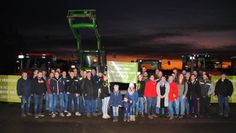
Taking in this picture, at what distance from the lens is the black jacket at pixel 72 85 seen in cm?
1472

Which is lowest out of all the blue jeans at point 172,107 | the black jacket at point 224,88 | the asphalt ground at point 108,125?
the asphalt ground at point 108,125

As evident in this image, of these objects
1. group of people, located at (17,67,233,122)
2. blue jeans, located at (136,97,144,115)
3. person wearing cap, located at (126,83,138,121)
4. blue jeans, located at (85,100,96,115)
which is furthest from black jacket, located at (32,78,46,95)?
blue jeans, located at (136,97,144,115)

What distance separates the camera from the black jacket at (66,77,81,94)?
14719 mm

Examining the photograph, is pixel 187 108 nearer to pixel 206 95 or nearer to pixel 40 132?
pixel 206 95

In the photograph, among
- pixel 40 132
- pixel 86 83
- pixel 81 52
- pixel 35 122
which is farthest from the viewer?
pixel 81 52

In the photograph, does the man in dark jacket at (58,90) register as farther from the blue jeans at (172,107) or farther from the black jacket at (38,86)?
the blue jeans at (172,107)

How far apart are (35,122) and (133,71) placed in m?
4.36

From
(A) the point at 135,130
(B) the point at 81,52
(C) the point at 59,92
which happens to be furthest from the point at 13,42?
(A) the point at 135,130

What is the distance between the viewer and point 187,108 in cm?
1491

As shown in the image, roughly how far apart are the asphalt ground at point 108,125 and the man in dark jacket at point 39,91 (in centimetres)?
37

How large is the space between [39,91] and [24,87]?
2.02 ft

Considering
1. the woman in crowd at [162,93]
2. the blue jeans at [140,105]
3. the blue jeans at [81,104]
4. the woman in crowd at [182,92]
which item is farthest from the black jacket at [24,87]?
the woman in crowd at [182,92]

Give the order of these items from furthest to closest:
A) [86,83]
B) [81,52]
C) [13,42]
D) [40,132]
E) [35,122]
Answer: [13,42], [81,52], [86,83], [35,122], [40,132]

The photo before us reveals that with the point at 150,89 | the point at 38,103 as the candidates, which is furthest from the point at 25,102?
the point at 150,89
